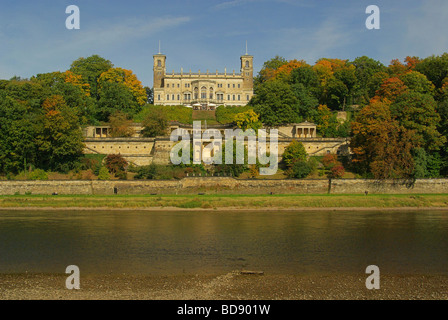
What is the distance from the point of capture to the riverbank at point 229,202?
34438 millimetres

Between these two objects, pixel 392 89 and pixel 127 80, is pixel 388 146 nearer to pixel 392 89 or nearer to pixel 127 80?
pixel 392 89

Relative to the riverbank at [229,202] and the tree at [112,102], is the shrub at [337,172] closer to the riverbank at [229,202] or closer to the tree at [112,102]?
the riverbank at [229,202]

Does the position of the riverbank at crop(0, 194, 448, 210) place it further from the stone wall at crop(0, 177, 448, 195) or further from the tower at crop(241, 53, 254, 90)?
the tower at crop(241, 53, 254, 90)

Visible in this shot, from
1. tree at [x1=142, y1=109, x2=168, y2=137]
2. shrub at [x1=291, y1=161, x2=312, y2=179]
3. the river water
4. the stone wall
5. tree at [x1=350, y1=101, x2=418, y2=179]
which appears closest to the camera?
the river water

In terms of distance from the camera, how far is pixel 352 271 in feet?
57.2

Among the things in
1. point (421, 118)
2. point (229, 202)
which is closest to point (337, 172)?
point (421, 118)

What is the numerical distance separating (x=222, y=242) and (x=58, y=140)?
2733 centimetres

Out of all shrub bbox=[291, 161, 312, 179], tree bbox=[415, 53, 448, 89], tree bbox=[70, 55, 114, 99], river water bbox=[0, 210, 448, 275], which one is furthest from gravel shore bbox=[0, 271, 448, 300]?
tree bbox=[70, 55, 114, 99]

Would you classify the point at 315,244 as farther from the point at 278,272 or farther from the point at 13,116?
the point at 13,116

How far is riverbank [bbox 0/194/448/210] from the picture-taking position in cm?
3444

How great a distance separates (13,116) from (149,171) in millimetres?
15036

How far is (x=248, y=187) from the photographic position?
130 ft

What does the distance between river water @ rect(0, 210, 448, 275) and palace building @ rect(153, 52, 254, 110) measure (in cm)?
4728

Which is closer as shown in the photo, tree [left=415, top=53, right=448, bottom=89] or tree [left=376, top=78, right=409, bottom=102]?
tree [left=376, top=78, right=409, bottom=102]
